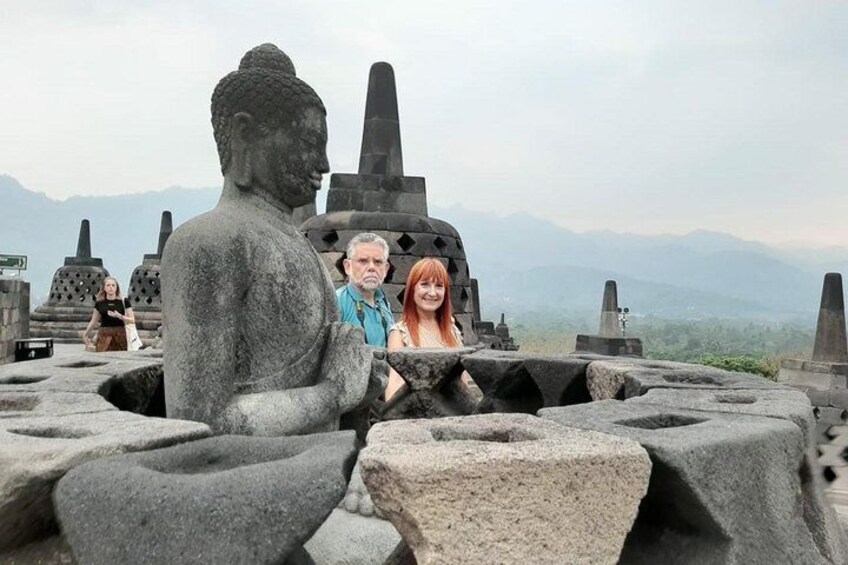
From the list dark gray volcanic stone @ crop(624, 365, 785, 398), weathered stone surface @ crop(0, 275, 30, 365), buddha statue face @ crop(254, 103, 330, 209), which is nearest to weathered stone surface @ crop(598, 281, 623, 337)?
weathered stone surface @ crop(0, 275, 30, 365)

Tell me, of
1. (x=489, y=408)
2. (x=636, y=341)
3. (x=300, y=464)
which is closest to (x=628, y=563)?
(x=300, y=464)

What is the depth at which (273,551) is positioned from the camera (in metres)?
1.22

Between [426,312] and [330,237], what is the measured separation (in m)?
3.23

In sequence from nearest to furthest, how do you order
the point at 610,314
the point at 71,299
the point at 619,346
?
the point at 71,299 → the point at 619,346 → the point at 610,314

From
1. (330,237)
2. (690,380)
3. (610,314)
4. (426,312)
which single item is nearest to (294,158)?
(426,312)

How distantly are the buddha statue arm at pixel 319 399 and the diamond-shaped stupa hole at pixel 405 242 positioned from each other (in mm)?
4660

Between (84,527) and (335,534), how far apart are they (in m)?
1.08

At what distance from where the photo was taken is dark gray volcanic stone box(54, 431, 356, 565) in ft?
3.89

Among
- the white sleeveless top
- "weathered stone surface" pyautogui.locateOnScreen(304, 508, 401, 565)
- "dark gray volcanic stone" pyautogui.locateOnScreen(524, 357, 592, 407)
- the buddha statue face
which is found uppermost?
the buddha statue face

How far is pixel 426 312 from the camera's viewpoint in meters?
3.86

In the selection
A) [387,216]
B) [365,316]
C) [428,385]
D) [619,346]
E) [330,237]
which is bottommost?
[619,346]

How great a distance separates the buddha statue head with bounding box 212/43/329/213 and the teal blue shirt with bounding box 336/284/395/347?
5.28 ft

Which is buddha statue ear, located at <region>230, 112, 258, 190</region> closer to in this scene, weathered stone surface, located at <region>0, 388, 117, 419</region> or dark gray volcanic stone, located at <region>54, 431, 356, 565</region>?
weathered stone surface, located at <region>0, 388, 117, 419</region>

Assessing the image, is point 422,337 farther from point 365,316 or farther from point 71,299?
point 71,299
